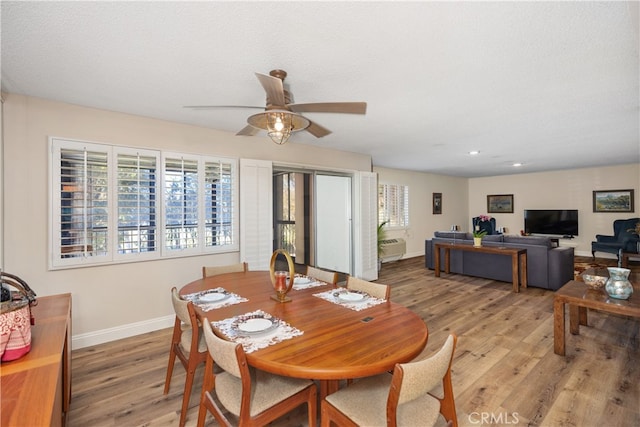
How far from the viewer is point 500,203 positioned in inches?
346

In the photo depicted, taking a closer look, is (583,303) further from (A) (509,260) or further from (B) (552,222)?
(B) (552,222)

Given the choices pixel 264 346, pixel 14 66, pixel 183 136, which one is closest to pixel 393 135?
pixel 183 136

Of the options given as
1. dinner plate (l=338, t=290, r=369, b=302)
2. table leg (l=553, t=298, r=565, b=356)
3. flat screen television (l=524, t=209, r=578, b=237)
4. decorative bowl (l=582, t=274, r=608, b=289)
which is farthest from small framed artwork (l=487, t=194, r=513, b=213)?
dinner plate (l=338, t=290, r=369, b=302)

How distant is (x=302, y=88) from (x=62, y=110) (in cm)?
227

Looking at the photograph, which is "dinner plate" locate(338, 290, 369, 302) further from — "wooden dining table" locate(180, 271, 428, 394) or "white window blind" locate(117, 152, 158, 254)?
"white window blind" locate(117, 152, 158, 254)

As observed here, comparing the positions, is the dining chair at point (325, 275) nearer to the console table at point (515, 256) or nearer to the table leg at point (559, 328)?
the table leg at point (559, 328)

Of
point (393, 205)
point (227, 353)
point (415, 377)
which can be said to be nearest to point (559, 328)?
point (415, 377)

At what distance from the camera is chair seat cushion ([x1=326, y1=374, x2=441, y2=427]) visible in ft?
3.92

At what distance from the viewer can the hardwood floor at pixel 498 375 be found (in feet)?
6.06

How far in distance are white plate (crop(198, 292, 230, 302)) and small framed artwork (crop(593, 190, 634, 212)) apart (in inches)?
357

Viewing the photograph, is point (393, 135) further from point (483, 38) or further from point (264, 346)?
point (264, 346)

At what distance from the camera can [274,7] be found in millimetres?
1449

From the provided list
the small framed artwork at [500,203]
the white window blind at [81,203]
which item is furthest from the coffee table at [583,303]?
the small framed artwork at [500,203]

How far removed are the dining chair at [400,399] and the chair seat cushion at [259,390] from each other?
0.19m
